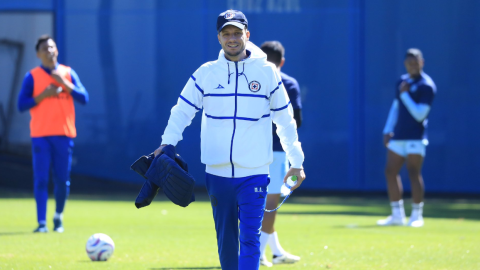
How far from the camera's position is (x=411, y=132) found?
11.5 m

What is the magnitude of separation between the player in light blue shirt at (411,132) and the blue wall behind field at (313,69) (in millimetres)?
6282

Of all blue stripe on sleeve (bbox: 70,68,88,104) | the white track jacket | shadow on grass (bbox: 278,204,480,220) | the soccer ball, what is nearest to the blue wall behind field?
shadow on grass (bbox: 278,204,480,220)

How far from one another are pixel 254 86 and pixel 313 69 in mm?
12548

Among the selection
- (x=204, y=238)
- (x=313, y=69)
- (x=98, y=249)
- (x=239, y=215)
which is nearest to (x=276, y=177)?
(x=98, y=249)

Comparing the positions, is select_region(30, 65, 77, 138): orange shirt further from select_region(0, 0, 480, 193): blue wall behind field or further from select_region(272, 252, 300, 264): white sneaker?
select_region(0, 0, 480, 193): blue wall behind field

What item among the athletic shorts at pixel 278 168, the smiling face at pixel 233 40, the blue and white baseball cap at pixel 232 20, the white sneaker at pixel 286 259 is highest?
the blue and white baseball cap at pixel 232 20

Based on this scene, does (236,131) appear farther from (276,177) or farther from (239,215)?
(276,177)

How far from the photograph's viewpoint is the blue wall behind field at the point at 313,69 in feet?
57.9

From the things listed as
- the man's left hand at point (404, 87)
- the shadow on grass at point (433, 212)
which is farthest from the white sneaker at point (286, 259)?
the shadow on grass at point (433, 212)

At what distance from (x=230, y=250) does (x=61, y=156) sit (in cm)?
472

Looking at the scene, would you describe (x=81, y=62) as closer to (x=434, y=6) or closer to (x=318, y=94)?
(x=318, y=94)

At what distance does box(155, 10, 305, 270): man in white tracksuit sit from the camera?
18.5ft

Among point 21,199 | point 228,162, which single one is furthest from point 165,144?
point 21,199

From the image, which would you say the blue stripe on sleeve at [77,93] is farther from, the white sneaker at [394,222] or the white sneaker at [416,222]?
the white sneaker at [416,222]
